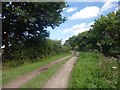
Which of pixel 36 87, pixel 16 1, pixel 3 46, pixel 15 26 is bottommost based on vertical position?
pixel 36 87

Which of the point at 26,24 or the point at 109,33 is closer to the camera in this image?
the point at 26,24

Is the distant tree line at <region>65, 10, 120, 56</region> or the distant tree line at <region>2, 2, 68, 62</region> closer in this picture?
the distant tree line at <region>2, 2, 68, 62</region>

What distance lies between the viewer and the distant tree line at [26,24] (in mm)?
28203

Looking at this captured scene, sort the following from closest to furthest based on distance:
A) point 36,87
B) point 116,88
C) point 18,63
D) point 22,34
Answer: point 116,88
point 36,87
point 18,63
point 22,34

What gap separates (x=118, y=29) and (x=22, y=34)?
1001 inches

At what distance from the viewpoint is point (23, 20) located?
2825cm

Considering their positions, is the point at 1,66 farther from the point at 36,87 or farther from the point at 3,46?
the point at 36,87

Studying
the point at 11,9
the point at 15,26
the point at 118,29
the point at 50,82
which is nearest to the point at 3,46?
the point at 15,26

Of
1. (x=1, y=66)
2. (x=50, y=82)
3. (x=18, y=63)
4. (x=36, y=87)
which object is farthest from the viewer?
(x=18, y=63)

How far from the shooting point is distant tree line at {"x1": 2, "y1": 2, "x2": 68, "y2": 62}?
28203 millimetres

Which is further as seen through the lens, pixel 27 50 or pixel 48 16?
pixel 27 50

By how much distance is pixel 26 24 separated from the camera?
30750mm

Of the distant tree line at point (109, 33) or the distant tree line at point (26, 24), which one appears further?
the distant tree line at point (109, 33)

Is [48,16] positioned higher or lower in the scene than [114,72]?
higher
